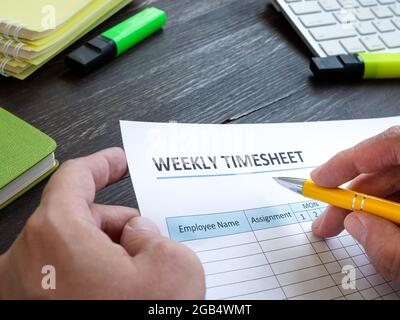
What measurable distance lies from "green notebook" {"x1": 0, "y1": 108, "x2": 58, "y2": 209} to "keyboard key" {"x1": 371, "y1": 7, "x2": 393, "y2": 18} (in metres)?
0.56

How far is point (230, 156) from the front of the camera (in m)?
0.59

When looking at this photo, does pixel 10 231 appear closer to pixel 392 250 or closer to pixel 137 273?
pixel 137 273

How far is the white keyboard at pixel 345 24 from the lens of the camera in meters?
0.77

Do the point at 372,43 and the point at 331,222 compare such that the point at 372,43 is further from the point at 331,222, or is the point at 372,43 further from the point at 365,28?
the point at 331,222

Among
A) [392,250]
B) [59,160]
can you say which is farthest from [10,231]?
[392,250]

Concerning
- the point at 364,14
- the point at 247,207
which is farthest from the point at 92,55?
the point at 364,14

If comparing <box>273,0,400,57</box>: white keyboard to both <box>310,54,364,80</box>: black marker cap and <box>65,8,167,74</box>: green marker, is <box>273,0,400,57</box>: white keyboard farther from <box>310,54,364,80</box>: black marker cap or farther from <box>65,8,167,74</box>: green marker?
<box>65,8,167,74</box>: green marker

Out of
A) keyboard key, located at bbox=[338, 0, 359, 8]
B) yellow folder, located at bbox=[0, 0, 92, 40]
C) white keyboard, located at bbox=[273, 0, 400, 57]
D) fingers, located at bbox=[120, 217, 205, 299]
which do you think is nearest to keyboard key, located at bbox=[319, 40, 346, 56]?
white keyboard, located at bbox=[273, 0, 400, 57]

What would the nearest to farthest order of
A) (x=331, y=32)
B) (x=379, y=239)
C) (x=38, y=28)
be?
1. (x=379, y=239)
2. (x=38, y=28)
3. (x=331, y=32)

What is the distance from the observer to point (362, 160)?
538 mm

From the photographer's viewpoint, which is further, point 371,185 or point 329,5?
point 329,5

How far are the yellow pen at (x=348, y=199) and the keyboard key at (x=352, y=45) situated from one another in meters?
0.31

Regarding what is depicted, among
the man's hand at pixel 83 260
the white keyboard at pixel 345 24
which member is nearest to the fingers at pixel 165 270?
the man's hand at pixel 83 260

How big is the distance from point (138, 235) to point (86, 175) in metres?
0.07
